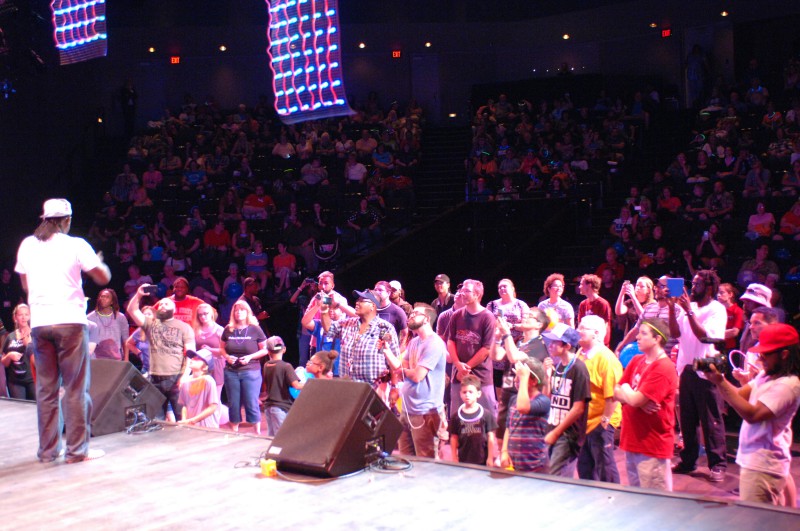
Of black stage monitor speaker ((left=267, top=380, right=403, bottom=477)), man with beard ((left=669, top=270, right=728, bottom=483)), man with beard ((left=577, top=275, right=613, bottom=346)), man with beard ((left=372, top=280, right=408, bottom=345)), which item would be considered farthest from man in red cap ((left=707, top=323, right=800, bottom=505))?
man with beard ((left=372, top=280, right=408, bottom=345))

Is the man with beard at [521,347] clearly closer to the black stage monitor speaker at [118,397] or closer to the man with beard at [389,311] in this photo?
the man with beard at [389,311]

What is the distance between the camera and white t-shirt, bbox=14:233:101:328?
205 inches

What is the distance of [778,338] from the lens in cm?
456

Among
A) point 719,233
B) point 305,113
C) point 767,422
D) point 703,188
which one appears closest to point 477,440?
point 767,422

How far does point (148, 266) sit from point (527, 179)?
21.5ft

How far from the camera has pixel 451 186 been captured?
55.0ft

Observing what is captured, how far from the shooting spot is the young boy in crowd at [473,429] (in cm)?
646

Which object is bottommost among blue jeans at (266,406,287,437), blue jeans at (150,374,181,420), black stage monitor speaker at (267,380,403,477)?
blue jeans at (266,406,287,437)

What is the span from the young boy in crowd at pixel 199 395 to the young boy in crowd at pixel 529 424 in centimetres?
328

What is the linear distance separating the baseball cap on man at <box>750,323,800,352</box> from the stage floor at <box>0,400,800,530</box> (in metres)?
0.90

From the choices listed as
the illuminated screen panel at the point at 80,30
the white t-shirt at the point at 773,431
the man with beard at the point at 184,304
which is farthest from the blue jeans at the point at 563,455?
the illuminated screen panel at the point at 80,30

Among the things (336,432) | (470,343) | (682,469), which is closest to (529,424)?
(336,432)

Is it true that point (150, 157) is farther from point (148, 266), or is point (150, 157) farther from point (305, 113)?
point (305, 113)

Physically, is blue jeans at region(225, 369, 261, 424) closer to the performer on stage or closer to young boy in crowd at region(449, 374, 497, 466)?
young boy in crowd at region(449, 374, 497, 466)
